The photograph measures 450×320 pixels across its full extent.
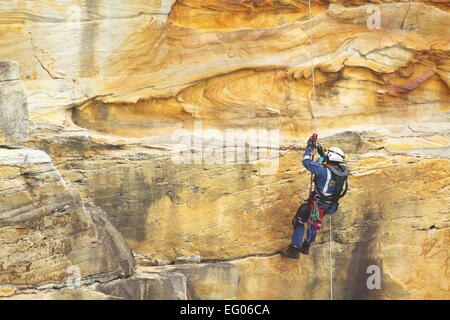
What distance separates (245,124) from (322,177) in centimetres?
126

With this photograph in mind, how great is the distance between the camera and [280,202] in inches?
416

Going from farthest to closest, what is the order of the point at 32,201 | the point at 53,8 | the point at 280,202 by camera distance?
1. the point at 280,202
2. the point at 53,8
3. the point at 32,201

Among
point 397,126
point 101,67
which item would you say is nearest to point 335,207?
point 397,126

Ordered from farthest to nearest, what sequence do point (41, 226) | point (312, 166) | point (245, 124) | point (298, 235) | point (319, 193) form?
1. point (245, 124)
2. point (298, 235)
3. point (319, 193)
4. point (312, 166)
5. point (41, 226)

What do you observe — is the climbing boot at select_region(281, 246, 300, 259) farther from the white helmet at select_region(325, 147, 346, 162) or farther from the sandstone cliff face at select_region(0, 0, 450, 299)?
the white helmet at select_region(325, 147, 346, 162)

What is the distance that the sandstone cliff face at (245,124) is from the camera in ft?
32.9

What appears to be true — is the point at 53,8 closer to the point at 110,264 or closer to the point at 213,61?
the point at 213,61

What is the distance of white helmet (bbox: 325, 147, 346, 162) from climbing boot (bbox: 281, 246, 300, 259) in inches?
51.8

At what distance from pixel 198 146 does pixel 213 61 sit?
113 centimetres

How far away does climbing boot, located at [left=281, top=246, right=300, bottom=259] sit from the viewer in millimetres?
10516

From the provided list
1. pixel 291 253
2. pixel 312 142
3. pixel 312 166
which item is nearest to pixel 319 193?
pixel 312 166

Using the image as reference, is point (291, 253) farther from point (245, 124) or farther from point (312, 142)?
point (245, 124)

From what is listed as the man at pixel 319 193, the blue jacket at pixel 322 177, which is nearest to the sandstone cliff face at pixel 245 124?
the man at pixel 319 193

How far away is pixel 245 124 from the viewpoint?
34.7ft
